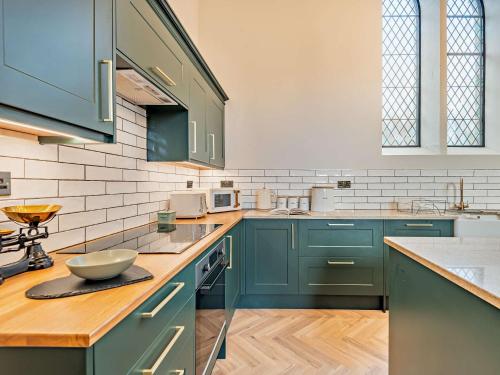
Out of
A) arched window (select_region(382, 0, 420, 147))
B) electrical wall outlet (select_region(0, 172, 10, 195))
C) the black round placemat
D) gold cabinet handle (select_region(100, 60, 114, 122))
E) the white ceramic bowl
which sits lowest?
the black round placemat

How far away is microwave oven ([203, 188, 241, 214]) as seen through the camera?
291 cm

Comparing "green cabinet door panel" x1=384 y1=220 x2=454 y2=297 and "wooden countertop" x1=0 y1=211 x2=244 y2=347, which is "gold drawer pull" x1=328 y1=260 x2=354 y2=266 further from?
"wooden countertop" x1=0 y1=211 x2=244 y2=347

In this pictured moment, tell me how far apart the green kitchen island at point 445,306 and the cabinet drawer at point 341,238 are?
4.00 ft

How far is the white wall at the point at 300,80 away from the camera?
11.1ft

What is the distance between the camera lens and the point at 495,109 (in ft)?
11.6

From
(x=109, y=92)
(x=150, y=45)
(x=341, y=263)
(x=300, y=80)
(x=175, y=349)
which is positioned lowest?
(x=341, y=263)

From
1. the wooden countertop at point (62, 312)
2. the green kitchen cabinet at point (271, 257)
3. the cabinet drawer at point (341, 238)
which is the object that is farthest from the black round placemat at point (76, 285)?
the cabinet drawer at point (341, 238)

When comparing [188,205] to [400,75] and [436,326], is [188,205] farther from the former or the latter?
[400,75]

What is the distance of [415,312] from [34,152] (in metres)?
1.71

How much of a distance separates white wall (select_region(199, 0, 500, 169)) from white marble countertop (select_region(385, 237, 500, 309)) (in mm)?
1985

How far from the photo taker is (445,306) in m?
1.10

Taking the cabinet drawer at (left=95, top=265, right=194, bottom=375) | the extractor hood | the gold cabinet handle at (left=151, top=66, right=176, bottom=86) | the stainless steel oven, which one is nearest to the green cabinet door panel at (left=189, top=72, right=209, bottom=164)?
the extractor hood

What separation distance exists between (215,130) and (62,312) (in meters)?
2.46

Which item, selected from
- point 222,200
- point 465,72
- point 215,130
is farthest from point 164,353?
point 465,72
